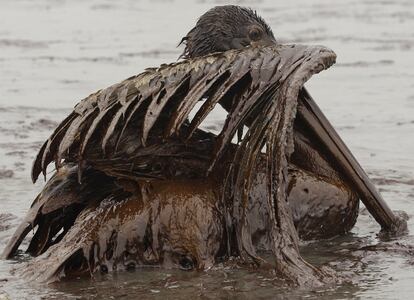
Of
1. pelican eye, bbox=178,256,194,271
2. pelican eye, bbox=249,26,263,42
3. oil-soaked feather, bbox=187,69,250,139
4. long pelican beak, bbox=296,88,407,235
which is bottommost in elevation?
pelican eye, bbox=178,256,194,271

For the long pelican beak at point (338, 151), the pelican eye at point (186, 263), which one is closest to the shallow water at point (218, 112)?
the pelican eye at point (186, 263)

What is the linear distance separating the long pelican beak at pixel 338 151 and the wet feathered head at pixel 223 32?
0.55 m

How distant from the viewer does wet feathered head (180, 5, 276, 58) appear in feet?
20.9

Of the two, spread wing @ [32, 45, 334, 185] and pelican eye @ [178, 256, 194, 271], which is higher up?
spread wing @ [32, 45, 334, 185]

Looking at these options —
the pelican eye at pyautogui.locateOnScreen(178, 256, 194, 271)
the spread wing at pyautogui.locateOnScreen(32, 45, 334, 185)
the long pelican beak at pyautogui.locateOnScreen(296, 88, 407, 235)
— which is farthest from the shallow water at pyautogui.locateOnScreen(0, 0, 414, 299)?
the spread wing at pyautogui.locateOnScreen(32, 45, 334, 185)

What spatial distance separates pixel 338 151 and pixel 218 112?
541 cm

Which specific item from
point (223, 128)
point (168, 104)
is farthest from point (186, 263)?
point (168, 104)

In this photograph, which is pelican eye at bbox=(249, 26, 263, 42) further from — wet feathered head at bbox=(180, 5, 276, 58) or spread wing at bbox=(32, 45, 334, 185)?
spread wing at bbox=(32, 45, 334, 185)

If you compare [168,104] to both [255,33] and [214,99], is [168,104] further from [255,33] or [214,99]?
[255,33]

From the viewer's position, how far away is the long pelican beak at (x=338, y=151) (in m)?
6.06

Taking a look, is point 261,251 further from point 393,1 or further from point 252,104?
point 393,1

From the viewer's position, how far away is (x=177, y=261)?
582cm

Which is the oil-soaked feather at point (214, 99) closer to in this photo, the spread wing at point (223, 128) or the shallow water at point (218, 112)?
the spread wing at point (223, 128)

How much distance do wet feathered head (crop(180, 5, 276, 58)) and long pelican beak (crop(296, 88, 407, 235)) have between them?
1.79 ft
